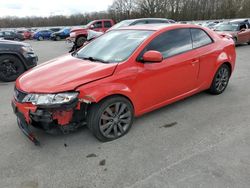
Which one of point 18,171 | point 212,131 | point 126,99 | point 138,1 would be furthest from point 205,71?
point 138,1

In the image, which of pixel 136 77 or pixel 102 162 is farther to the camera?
pixel 136 77

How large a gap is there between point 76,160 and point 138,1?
4952cm

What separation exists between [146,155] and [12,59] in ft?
18.5

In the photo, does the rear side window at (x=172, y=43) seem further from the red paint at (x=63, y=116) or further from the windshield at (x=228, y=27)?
the windshield at (x=228, y=27)

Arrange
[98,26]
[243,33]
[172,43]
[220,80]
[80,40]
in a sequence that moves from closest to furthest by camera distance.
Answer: [172,43]
[220,80]
[243,33]
[80,40]
[98,26]

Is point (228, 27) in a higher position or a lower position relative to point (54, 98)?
higher

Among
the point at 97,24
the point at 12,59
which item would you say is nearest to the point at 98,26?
the point at 97,24

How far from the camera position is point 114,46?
3637mm

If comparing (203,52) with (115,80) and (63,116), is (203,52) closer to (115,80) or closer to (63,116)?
(115,80)

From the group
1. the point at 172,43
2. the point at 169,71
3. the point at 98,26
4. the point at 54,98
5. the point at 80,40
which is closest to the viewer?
the point at 54,98

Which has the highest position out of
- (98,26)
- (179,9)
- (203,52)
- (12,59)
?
(179,9)

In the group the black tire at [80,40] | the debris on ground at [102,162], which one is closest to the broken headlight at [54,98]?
the debris on ground at [102,162]

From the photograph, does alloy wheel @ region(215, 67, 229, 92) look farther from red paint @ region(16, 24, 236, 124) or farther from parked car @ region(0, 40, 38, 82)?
parked car @ region(0, 40, 38, 82)

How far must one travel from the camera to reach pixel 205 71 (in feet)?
14.0
